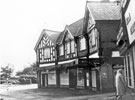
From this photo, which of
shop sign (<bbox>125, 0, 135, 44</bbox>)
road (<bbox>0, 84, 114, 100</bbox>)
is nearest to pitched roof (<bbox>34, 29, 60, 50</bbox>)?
road (<bbox>0, 84, 114, 100</bbox>)

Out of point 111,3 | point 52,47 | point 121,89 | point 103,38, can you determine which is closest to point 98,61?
point 103,38

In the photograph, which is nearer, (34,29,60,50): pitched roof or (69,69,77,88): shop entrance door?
(69,69,77,88): shop entrance door

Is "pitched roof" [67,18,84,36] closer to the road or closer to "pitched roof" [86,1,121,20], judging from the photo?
"pitched roof" [86,1,121,20]

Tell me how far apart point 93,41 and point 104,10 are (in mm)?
3161

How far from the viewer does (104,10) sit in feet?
80.4

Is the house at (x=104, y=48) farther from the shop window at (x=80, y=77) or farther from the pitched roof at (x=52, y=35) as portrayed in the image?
the pitched roof at (x=52, y=35)

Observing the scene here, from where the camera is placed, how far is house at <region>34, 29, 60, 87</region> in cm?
3441

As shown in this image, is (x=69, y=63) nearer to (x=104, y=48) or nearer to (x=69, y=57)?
(x=69, y=57)

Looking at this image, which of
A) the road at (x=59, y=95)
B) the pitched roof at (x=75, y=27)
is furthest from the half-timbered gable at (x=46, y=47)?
the road at (x=59, y=95)

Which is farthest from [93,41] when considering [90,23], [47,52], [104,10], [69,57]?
[47,52]

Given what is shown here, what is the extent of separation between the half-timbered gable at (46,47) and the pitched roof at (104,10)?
1009cm

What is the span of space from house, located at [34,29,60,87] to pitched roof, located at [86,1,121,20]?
10.1 meters

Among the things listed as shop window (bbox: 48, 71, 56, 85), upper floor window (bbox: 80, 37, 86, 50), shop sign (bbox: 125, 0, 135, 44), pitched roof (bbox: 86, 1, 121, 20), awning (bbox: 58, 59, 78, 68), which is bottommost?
shop window (bbox: 48, 71, 56, 85)

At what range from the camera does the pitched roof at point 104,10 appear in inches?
919
